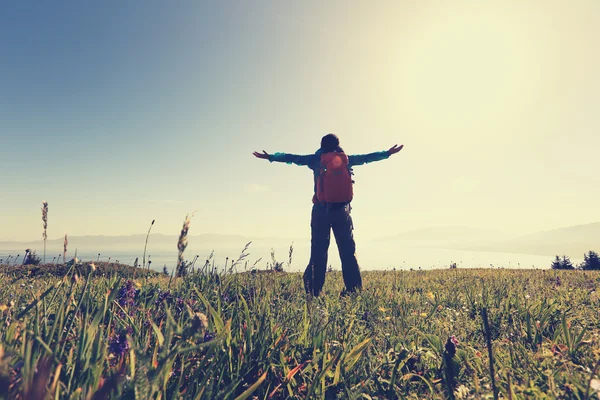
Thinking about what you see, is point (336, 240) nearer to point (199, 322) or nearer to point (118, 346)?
point (118, 346)

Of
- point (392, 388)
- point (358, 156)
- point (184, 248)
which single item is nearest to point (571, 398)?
point (392, 388)

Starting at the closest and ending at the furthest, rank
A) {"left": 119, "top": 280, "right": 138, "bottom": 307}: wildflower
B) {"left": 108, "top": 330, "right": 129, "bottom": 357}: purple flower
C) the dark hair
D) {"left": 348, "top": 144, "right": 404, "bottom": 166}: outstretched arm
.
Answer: {"left": 108, "top": 330, "right": 129, "bottom": 357}: purple flower, {"left": 119, "top": 280, "right": 138, "bottom": 307}: wildflower, the dark hair, {"left": 348, "top": 144, "right": 404, "bottom": 166}: outstretched arm

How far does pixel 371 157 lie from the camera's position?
23.6 feet

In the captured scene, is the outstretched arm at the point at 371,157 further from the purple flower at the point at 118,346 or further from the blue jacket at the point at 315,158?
the purple flower at the point at 118,346

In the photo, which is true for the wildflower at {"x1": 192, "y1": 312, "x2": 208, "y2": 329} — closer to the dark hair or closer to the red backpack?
the red backpack

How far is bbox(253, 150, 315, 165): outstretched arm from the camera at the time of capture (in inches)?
273

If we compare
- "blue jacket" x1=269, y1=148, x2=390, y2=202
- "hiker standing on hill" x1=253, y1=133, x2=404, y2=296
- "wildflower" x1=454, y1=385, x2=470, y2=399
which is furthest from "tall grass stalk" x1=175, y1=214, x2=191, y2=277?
"blue jacket" x1=269, y1=148, x2=390, y2=202

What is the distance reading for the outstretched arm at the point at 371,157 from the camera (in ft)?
23.5

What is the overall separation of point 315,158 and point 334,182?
2.81 feet

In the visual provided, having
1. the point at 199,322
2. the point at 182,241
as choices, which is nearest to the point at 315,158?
the point at 182,241

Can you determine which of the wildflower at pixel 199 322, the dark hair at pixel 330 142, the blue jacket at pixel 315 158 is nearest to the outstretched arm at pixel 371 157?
the blue jacket at pixel 315 158

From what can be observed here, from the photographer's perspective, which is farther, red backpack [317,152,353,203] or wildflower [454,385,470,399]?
red backpack [317,152,353,203]

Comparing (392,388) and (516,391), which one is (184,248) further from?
(516,391)

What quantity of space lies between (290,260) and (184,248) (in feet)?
8.43
